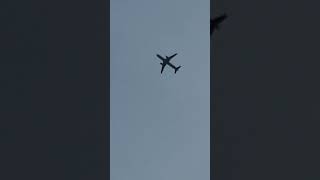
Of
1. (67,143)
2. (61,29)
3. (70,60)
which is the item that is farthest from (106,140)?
(61,29)
